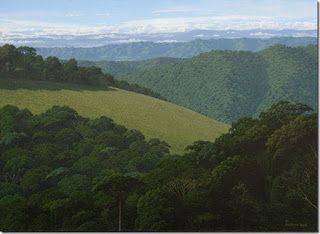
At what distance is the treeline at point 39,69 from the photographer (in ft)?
180

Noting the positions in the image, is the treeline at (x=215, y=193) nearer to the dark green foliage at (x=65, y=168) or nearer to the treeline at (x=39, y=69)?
the dark green foliage at (x=65, y=168)

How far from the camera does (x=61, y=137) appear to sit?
42.8m

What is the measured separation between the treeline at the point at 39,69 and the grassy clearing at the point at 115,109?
1745mm

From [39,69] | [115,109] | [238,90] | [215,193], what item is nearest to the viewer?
[215,193]

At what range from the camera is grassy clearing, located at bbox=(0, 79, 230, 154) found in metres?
47.3

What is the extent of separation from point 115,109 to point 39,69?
42.5ft

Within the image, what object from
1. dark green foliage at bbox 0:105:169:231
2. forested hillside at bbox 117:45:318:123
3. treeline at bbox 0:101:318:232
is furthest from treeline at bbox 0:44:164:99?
forested hillside at bbox 117:45:318:123

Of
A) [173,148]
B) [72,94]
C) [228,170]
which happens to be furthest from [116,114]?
[228,170]

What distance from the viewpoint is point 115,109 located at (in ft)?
169

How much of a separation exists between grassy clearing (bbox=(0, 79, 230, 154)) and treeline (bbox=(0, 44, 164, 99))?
1.74 meters
